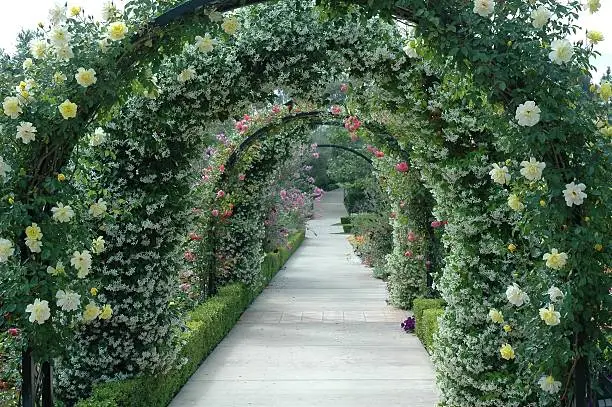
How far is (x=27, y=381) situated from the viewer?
360 centimetres

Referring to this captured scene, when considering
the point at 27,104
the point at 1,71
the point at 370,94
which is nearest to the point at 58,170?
the point at 27,104

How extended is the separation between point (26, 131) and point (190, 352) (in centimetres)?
365

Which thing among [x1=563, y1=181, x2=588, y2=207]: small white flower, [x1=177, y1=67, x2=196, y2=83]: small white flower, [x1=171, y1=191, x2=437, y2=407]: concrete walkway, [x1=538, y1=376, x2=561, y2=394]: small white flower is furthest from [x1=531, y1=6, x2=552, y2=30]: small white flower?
[x1=171, y1=191, x2=437, y2=407]: concrete walkway

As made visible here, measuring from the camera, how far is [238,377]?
22.3ft

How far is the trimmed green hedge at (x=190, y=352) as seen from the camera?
4.69 m

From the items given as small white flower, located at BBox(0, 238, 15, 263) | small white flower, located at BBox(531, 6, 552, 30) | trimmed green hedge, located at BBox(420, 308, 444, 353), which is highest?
small white flower, located at BBox(531, 6, 552, 30)

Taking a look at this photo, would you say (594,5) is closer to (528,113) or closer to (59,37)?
(528,113)

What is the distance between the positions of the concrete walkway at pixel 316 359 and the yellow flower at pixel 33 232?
2.86 metres

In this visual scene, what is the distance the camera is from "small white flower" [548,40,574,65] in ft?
10.3

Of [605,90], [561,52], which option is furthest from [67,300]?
[605,90]

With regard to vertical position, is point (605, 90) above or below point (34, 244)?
above

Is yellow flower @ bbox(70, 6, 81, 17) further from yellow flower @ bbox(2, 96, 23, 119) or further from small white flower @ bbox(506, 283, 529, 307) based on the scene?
small white flower @ bbox(506, 283, 529, 307)

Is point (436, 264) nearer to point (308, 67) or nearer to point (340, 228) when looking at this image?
point (308, 67)

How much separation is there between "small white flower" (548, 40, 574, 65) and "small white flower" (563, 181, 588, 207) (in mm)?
535
